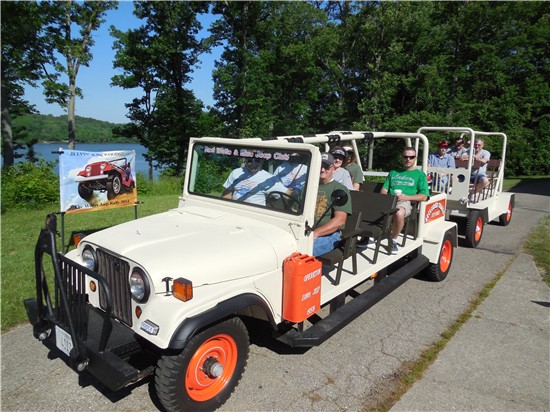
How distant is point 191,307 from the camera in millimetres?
2559

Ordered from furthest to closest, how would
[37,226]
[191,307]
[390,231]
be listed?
1. [37,226]
2. [390,231]
3. [191,307]

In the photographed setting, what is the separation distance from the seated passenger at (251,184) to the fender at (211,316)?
1036mm

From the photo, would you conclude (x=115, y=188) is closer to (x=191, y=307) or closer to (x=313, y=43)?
(x=191, y=307)

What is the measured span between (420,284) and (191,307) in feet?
13.2

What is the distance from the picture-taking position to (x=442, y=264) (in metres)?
5.66

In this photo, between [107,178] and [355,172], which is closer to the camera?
[107,178]

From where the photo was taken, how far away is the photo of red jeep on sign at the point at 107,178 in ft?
17.6

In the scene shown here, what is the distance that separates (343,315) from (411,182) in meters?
2.34

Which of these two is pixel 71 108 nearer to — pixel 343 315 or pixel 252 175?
pixel 252 175

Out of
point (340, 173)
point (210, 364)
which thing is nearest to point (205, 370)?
point (210, 364)

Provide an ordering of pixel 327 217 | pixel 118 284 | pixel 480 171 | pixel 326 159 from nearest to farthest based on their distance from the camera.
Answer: pixel 118 284
pixel 326 159
pixel 327 217
pixel 480 171

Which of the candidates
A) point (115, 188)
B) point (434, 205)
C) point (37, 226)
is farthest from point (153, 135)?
point (434, 205)

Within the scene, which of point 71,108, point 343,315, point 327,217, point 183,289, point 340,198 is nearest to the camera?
point 183,289

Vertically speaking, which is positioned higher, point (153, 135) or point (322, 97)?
point (322, 97)
